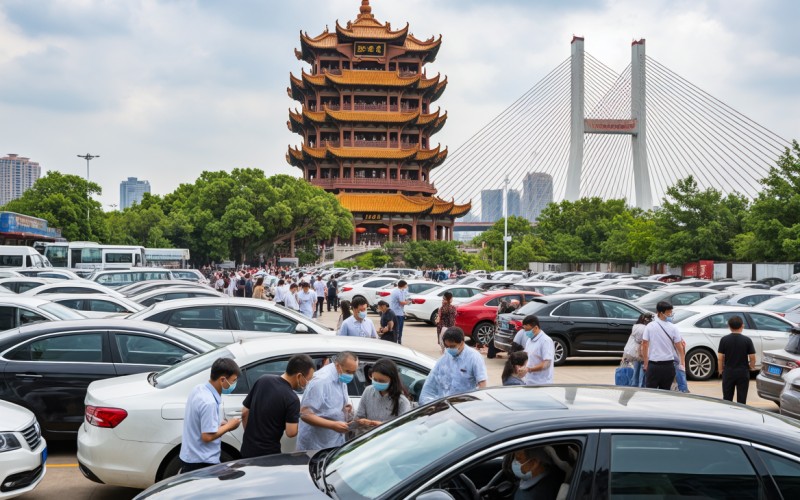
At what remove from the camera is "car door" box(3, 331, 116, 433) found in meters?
7.58

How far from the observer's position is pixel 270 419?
5.40 metres

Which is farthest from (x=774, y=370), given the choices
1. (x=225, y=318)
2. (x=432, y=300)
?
(x=432, y=300)

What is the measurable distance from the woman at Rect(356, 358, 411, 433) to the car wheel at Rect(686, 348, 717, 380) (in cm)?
908

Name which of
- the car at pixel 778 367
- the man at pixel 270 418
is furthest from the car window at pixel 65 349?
the car at pixel 778 367

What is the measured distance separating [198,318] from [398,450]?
815 centimetres

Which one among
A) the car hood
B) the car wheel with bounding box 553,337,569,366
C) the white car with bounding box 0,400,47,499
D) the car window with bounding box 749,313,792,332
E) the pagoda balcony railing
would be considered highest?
the pagoda balcony railing

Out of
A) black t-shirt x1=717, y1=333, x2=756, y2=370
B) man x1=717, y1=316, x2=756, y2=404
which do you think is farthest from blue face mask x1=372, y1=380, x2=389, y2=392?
black t-shirt x1=717, y1=333, x2=756, y2=370

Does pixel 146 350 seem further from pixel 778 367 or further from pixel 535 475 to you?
pixel 778 367

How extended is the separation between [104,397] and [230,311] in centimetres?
531

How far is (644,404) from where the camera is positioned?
12.2 ft

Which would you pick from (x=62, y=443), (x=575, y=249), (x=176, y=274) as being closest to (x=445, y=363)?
(x=62, y=443)

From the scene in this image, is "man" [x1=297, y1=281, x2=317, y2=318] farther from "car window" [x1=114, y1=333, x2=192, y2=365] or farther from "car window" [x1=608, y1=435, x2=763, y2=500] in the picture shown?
"car window" [x1=608, y1=435, x2=763, y2=500]

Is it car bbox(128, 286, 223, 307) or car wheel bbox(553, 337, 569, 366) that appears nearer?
car wheel bbox(553, 337, 569, 366)

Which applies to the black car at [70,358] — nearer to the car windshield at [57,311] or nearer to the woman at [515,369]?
the car windshield at [57,311]
